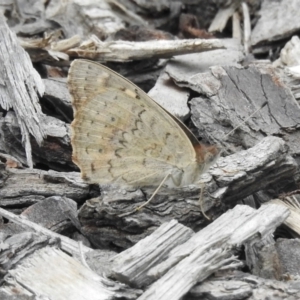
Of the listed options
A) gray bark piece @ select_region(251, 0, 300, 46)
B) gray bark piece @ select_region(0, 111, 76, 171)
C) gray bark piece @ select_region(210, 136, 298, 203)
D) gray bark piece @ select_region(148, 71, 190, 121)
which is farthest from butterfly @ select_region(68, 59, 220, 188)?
gray bark piece @ select_region(251, 0, 300, 46)

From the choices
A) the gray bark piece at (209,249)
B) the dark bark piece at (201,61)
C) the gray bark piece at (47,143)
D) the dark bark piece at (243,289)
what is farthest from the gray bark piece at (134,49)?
the dark bark piece at (243,289)

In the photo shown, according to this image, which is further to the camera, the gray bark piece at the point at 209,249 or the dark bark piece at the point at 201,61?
the dark bark piece at the point at 201,61

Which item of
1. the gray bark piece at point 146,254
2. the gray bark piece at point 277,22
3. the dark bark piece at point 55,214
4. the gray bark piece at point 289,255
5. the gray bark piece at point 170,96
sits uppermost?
the gray bark piece at point 277,22

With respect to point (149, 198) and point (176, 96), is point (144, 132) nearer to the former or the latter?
point (149, 198)

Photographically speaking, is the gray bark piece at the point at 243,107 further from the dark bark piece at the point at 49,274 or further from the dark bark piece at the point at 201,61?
the dark bark piece at the point at 49,274

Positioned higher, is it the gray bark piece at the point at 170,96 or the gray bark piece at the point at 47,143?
the gray bark piece at the point at 170,96

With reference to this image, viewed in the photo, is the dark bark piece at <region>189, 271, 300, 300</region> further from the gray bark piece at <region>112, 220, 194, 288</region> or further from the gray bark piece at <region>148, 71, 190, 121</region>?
the gray bark piece at <region>148, 71, 190, 121</region>
